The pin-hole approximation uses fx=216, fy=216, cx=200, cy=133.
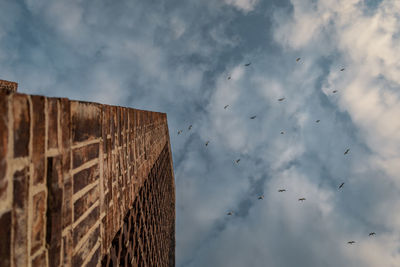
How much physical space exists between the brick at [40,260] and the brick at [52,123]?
1315mm

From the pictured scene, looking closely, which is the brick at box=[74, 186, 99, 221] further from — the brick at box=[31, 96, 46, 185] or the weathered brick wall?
the brick at box=[31, 96, 46, 185]

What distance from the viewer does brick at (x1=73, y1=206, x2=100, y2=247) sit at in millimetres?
3648

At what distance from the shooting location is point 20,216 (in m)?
2.26

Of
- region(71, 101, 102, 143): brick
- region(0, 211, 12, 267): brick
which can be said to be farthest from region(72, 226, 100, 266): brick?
region(71, 101, 102, 143): brick

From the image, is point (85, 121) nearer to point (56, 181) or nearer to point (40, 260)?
point (56, 181)

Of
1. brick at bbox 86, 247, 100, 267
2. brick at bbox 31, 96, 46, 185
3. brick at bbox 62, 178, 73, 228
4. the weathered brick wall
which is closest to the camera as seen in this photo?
the weathered brick wall

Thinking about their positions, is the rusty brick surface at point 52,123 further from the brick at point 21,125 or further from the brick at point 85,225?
the brick at point 85,225

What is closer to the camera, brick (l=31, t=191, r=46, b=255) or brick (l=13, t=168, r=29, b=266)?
brick (l=13, t=168, r=29, b=266)

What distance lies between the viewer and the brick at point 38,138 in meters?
2.51

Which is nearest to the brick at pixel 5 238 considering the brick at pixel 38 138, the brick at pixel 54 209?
the brick at pixel 38 138

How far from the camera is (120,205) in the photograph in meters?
6.39

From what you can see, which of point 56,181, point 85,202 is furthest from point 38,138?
point 85,202

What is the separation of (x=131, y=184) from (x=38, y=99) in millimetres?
5599

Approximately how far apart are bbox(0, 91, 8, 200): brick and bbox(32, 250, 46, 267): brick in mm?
1021
